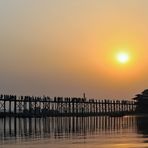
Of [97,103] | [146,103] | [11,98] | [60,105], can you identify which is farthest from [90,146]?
[146,103]

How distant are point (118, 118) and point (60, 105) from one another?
1513 centimetres

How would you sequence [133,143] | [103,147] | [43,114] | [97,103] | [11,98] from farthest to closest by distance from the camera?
[97,103] → [43,114] → [11,98] → [133,143] → [103,147]

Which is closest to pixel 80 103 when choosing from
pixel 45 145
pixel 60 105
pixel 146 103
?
pixel 60 105

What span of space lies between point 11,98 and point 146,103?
36735mm

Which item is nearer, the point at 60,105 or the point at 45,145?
the point at 45,145

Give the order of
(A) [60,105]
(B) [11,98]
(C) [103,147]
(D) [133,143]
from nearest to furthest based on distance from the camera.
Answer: (C) [103,147] → (D) [133,143] → (B) [11,98] → (A) [60,105]

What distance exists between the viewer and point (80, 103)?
8894cm

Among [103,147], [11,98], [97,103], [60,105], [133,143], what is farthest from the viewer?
[97,103]

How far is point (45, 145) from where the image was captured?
38.9 metres

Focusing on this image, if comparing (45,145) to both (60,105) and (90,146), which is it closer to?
(90,146)

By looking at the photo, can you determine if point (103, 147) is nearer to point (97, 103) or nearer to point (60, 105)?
point (60, 105)

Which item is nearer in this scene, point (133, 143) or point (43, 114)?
point (133, 143)

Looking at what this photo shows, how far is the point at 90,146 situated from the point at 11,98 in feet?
119

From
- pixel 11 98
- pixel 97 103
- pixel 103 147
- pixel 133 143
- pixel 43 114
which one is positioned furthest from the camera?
pixel 97 103
